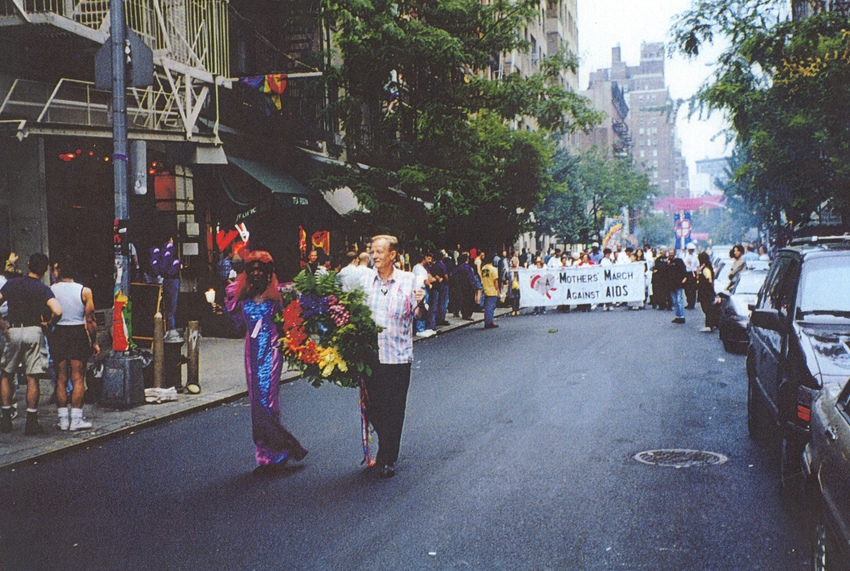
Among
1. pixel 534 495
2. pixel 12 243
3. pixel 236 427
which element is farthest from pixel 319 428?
pixel 12 243

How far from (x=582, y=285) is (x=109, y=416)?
68.0ft

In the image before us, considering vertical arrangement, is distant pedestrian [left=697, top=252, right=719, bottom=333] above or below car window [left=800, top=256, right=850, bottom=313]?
below

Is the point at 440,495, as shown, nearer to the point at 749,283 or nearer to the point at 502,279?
the point at 749,283

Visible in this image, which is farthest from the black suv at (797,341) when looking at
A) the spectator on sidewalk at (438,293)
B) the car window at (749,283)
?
the spectator on sidewalk at (438,293)

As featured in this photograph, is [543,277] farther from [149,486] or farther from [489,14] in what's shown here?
[149,486]

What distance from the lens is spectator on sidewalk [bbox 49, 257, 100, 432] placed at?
371 inches

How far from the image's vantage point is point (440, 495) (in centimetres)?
673

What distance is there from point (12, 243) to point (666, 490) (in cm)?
1264

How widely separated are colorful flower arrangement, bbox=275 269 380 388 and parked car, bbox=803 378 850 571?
3.46 m

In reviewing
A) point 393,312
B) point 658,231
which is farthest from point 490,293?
point 658,231

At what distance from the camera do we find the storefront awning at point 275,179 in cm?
2017

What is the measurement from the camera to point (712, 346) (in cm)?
1716

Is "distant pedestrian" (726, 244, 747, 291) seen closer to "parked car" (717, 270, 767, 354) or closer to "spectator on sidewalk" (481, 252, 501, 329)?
"parked car" (717, 270, 767, 354)

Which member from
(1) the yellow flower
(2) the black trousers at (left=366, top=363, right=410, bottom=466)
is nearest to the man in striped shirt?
(2) the black trousers at (left=366, top=363, right=410, bottom=466)
